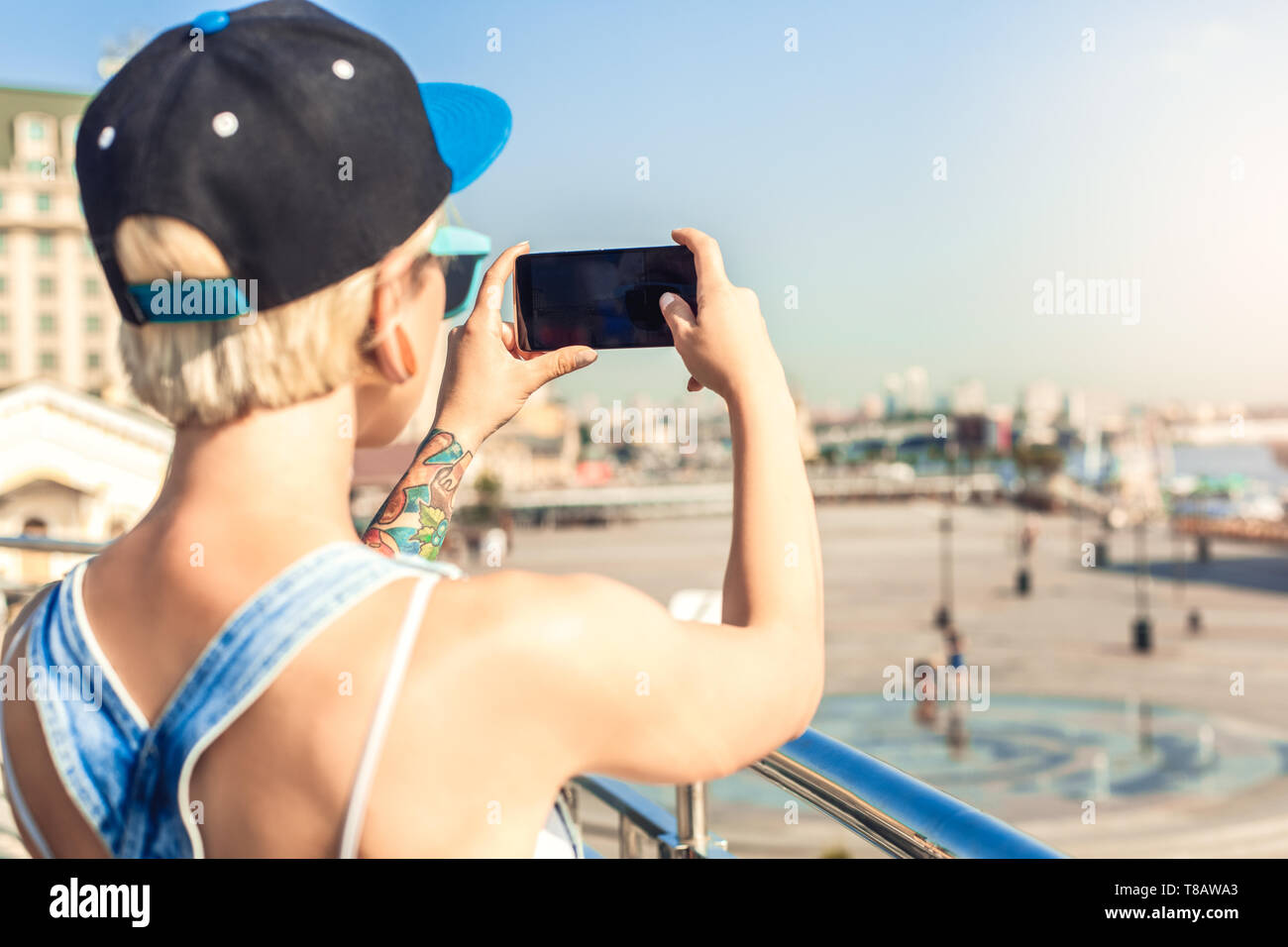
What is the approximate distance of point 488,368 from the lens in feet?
4.61

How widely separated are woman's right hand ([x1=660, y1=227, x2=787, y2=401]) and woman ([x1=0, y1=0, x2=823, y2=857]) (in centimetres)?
6

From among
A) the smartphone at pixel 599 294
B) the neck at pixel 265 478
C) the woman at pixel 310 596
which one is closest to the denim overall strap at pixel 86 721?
the woman at pixel 310 596

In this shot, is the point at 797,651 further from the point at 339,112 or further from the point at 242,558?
the point at 339,112

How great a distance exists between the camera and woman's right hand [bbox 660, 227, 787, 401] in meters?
1.15

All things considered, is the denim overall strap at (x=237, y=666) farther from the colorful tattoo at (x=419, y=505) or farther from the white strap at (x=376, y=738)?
the colorful tattoo at (x=419, y=505)

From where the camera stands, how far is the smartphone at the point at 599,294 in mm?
1294

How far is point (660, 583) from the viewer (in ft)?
192

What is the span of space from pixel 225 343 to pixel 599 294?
1.59 feet

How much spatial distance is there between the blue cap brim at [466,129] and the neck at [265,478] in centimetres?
27

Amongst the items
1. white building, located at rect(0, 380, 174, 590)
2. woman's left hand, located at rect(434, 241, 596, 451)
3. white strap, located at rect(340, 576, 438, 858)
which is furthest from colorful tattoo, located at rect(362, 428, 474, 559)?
white building, located at rect(0, 380, 174, 590)

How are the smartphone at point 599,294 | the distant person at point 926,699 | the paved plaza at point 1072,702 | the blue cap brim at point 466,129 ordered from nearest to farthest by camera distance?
1. the blue cap brim at point 466,129
2. the smartphone at point 599,294
3. the paved plaza at point 1072,702
4. the distant person at point 926,699

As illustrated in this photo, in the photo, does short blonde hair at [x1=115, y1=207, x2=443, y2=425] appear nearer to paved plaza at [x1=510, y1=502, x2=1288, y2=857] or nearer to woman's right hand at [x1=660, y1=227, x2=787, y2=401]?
woman's right hand at [x1=660, y1=227, x2=787, y2=401]

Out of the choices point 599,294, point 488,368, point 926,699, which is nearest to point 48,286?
point 926,699
